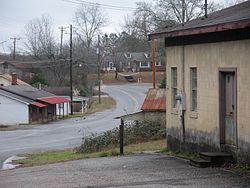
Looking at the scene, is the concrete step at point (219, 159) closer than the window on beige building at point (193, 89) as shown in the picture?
Yes

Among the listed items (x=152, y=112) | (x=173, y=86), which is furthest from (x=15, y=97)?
(x=173, y=86)

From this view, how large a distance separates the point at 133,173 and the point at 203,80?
12.7 ft

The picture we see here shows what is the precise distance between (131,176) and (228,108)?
11.2ft

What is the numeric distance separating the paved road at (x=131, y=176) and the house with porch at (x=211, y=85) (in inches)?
44.0

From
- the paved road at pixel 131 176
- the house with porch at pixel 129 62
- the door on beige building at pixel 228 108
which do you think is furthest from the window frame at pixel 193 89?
the house with porch at pixel 129 62

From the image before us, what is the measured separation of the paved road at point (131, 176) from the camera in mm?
12062

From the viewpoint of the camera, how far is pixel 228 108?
49.4 ft

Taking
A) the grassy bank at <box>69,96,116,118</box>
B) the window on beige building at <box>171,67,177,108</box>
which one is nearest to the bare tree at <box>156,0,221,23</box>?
the grassy bank at <box>69,96,116,118</box>

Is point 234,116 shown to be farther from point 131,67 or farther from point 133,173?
point 131,67

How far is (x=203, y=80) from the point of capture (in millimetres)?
16297

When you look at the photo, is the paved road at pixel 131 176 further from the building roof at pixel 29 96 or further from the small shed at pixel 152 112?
the building roof at pixel 29 96

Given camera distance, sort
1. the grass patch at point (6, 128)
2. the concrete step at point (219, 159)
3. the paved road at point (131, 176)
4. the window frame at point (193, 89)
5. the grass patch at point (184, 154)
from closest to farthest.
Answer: the paved road at point (131, 176)
the concrete step at point (219, 159)
the grass patch at point (184, 154)
the window frame at point (193, 89)
the grass patch at point (6, 128)

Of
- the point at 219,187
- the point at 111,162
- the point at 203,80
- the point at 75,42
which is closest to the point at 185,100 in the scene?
the point at 203,80

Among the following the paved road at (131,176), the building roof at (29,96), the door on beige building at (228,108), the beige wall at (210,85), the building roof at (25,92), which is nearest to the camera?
the paved road at (131,176)
